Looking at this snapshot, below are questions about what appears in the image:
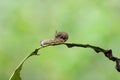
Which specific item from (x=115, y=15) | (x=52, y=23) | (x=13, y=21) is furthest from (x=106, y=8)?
(x=13, y=21)

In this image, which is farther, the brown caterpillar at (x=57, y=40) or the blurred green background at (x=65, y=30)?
the blurred green background at (x=65, y=30)

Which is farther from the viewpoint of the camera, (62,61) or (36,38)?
(36,38)

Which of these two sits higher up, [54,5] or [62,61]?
[54,5]

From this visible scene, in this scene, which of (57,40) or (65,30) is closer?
(57,40)

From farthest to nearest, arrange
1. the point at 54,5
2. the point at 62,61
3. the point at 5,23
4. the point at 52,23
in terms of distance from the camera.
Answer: the point at 54,5 < the point at 52,23 < the point at 5,23 < the point at 62,61

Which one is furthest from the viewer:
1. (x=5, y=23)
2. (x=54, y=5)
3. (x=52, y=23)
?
(x=54, y=5)

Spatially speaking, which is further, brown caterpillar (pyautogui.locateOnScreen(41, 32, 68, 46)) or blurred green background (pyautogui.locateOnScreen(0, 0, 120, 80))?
blurred green background (pyautogui.locateOnScreen(0, 0, 120, 80))

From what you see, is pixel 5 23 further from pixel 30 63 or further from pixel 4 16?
pixel 30 63

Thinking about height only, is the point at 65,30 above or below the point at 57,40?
below
